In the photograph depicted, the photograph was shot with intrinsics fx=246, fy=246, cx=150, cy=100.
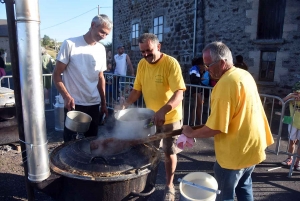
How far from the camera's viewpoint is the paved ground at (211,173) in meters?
3.25

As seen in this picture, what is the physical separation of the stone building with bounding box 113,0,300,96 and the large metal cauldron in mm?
6891

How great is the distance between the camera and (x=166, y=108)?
2627 millimetres

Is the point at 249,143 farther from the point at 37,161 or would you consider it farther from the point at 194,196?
the point at 37,161

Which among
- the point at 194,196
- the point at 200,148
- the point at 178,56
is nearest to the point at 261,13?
the point at 178,56

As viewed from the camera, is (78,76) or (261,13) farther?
(261,13)

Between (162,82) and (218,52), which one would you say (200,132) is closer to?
(218,52)

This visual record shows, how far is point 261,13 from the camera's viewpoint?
7992 mm

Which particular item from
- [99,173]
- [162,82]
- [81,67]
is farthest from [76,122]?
[162,82]

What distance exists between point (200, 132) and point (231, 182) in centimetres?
57

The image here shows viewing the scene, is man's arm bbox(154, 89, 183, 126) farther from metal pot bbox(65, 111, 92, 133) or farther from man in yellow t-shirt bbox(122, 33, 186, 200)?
metal pot bbox(65, 111, 92, 133)

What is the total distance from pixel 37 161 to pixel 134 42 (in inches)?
508

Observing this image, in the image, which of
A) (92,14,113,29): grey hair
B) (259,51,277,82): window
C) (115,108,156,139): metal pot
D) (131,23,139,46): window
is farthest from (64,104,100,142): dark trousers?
(131,23,139,46): window

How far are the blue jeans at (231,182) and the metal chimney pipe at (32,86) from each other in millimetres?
1521

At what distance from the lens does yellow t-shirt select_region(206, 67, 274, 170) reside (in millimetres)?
1975
